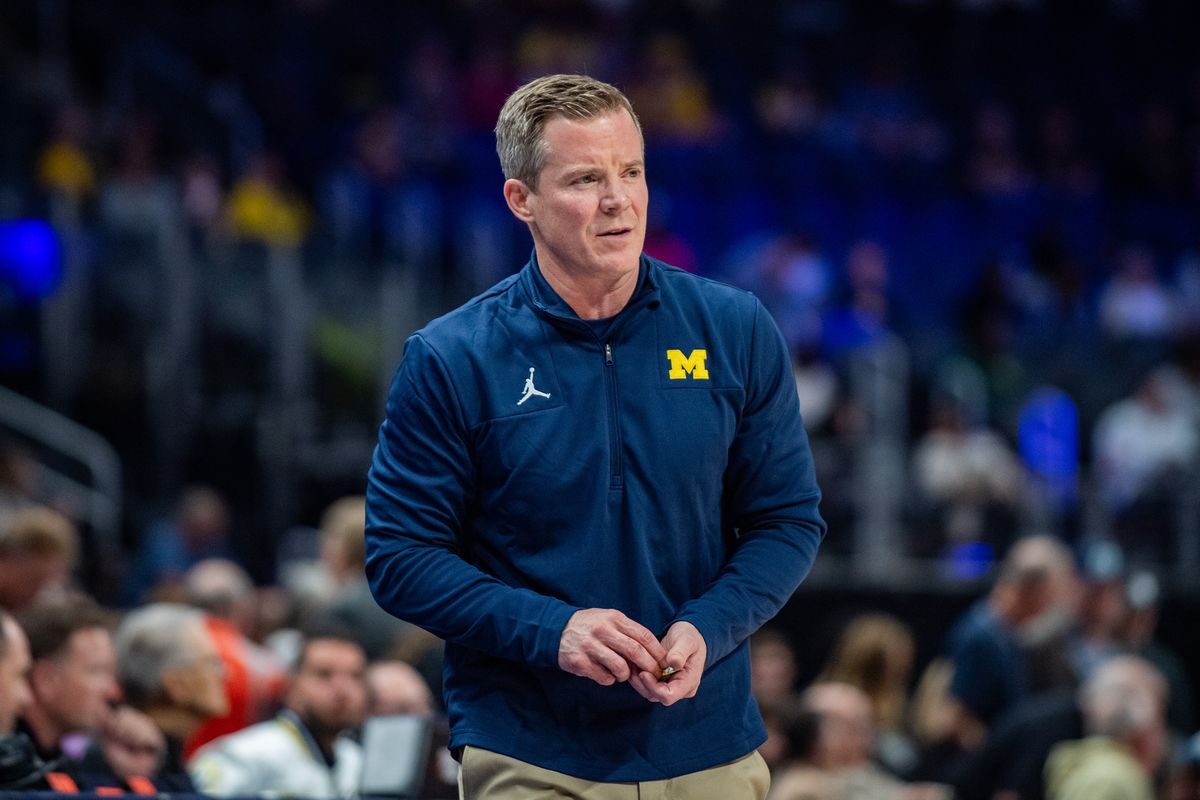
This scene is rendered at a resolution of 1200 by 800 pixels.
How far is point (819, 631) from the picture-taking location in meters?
10.6

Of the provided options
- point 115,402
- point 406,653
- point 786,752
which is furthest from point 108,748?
point 115,402

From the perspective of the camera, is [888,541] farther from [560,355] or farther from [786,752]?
[560,355]

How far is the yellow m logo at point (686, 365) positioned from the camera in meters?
2.82

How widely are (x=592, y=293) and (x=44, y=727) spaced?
2.85 metres

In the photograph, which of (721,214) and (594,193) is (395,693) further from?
(721,214)

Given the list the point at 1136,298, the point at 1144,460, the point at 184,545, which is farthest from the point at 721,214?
the point at 184,545

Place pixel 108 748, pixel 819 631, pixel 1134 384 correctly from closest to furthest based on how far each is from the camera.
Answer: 1. pixel 108 748
2. pixel 819 631
3. pixel 1134 384

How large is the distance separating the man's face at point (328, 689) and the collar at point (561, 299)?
3200 mm

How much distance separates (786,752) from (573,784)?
13.7 ft

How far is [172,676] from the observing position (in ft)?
17.6

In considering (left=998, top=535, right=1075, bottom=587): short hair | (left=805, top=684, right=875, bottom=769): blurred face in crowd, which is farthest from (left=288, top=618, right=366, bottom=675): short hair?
(left=998, top=535, right=1075, bottom=587): short hair

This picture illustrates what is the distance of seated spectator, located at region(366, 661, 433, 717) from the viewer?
5.78 meters

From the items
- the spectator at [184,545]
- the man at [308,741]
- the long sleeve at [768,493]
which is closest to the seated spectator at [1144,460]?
the spectator at [184,545]

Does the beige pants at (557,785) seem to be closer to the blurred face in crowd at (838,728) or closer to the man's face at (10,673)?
the man's face at (10,673)
